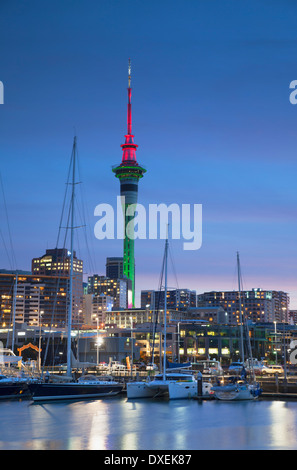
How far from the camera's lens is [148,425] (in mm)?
43219

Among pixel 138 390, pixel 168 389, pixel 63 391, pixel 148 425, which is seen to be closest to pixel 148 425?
pixel 148 425

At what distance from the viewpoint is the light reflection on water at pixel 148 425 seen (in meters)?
35.7

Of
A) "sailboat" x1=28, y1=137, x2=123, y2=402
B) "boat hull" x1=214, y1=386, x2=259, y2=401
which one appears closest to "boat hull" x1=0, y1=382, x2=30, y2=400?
"sailboat" x1=28, y1=137, x2=123, y2=402

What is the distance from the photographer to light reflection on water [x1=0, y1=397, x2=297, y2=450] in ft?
117

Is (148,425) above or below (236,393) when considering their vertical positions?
below

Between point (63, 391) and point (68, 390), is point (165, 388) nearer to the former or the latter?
point (68, 390)

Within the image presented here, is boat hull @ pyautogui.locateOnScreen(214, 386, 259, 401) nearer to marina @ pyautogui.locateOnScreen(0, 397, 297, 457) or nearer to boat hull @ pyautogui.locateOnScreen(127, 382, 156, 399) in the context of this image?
marina @ pyautogui.locateOnScreen(0, 397, 297, 457)

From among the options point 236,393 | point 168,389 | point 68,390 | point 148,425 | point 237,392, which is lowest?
point 148,425

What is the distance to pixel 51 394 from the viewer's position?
5531 centimetres

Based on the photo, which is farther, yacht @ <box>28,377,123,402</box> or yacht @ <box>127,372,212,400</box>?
yacht @ <box>127,372,212,400</box>

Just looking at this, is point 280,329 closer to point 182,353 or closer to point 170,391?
point 182,353
